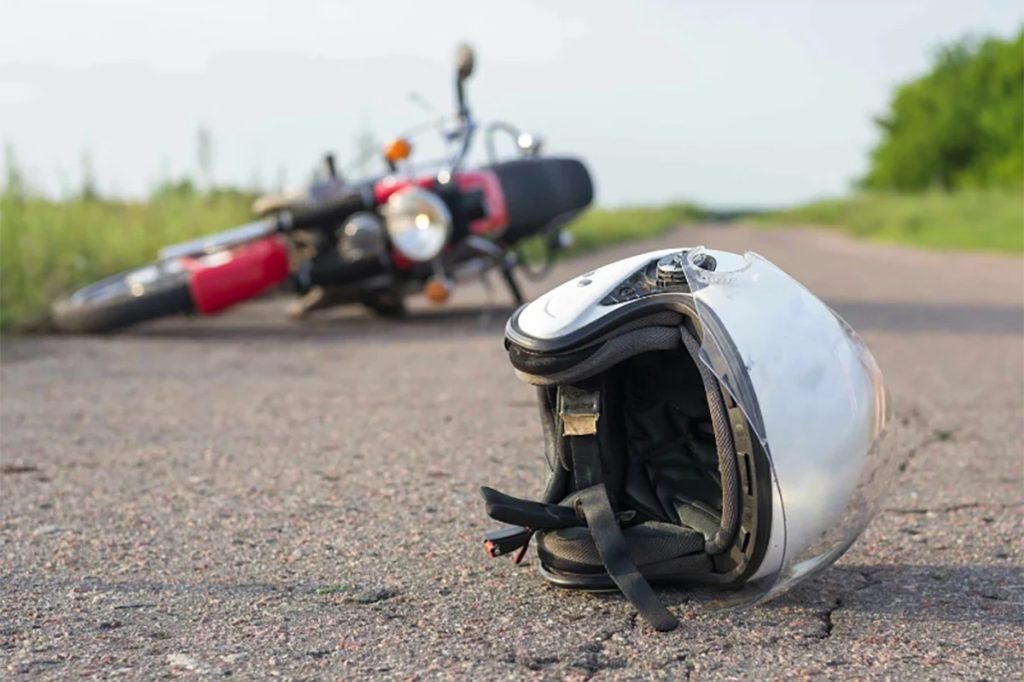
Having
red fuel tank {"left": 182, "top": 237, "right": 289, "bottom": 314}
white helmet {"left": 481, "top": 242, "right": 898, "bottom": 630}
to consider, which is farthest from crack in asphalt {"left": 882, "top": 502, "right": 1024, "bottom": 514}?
red fuel tank {"left": 182, "top": 237, "right": 289, "bottom": 314}

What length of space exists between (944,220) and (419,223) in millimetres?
24770

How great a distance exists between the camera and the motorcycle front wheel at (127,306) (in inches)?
280

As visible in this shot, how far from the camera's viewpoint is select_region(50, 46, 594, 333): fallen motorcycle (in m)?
7.17

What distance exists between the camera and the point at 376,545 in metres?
2.96

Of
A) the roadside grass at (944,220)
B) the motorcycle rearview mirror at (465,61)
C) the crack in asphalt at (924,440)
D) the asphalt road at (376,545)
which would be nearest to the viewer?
the asphalt road at (376,545)

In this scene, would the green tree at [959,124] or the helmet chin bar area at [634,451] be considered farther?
the green tree at [959,124]

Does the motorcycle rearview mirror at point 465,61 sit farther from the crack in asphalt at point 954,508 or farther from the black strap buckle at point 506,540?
the black strap buckle at point 506,540

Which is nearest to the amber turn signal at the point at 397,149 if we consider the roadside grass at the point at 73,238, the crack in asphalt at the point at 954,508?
the roadside grass at the point at 73,238

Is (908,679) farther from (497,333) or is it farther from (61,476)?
(497,333)

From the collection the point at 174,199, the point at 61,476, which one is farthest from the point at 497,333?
the point at 174,199

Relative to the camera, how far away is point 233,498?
346cm

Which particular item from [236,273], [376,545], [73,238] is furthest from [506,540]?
[73,238]

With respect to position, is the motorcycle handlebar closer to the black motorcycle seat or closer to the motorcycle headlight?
the motorcycle headlight

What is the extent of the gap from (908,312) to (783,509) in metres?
6.82
